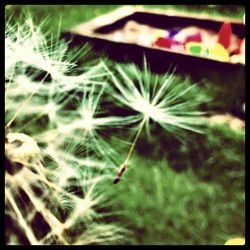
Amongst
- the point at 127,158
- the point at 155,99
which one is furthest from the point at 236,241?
the point at 155,99

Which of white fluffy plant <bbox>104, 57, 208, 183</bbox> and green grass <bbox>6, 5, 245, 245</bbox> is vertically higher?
white fluffy plant <bbox>104, 57, 208, 183</bbox>

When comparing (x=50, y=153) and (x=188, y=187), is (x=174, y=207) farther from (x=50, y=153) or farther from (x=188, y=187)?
(x=50, y=153)

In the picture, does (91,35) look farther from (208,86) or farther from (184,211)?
(184,211)

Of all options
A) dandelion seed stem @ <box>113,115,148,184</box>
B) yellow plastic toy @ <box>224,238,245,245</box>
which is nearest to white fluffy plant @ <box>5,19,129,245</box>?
dandelion seed stem @ <box>113,115,148,184</box>

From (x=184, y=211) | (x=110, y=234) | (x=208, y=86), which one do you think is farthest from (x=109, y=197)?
(x=208, y=86)

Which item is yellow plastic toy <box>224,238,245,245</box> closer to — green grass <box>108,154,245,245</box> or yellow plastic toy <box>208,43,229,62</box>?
green grass <box>108,154,245,245</box>
